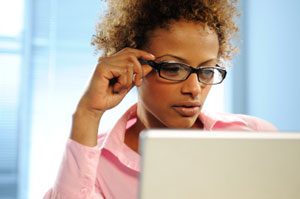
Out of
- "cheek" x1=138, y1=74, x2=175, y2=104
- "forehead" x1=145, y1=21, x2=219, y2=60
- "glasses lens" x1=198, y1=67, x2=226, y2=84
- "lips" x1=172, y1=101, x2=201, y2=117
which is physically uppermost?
"forehead" x1=145, y1=21, x2=219, y2=60

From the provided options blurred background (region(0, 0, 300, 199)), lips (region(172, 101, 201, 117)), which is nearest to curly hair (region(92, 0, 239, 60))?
lips (region(172, 101, 201, 117))

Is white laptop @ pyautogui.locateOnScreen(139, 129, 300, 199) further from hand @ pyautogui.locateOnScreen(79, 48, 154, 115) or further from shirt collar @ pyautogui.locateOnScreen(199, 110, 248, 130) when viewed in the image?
shirt collar @ pyautogui.locateOnScreen(199, 110, 248, 130)

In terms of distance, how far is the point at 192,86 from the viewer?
864 millimetres

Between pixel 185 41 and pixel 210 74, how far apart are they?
137mm

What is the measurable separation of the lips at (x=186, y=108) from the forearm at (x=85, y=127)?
0.77 feet

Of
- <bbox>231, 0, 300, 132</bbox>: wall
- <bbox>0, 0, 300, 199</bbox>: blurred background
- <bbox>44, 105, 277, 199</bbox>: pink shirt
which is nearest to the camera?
<bbox>44, 105, 277, 199</bbox>: pink shirt

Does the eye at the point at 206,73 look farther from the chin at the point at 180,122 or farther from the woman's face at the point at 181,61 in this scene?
the chin at the point at 180,122

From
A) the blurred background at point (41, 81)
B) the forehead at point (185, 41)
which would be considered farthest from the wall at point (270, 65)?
the forehead at point (185, 41)

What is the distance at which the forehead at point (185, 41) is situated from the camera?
85cm

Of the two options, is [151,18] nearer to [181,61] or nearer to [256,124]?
[181,61]

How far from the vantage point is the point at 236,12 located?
1.15 meters

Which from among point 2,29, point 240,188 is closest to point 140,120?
point 240,188

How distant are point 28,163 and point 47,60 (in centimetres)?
86

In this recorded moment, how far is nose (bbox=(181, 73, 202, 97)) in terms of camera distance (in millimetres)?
859
